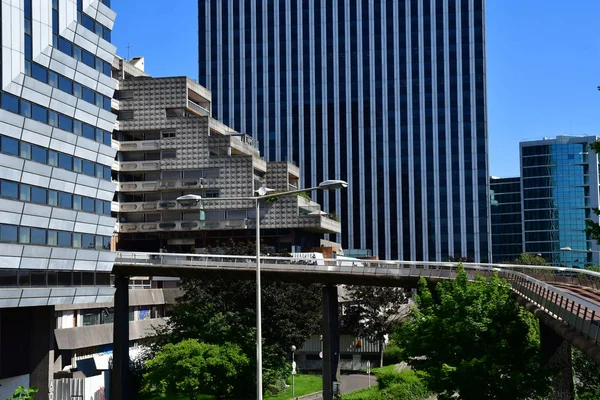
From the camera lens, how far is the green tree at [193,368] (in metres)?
63.6

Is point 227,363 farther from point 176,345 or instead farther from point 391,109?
point 391,109

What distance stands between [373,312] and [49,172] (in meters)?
44.5

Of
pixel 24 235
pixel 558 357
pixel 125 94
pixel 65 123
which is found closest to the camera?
pixel 558 357

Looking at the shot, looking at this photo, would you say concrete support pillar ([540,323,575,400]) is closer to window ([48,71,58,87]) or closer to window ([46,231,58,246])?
window ([46,231,58,246])

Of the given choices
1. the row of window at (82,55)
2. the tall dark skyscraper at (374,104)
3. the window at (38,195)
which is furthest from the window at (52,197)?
the tall dark skyscraper at (374,104)

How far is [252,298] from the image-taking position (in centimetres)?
7631

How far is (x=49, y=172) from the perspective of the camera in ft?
186

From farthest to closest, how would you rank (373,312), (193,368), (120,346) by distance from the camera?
(373,312), (120,346), (193,368)

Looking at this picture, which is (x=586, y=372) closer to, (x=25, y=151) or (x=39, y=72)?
(x=25, y=151)

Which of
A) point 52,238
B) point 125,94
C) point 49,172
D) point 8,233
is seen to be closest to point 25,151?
point 49,172

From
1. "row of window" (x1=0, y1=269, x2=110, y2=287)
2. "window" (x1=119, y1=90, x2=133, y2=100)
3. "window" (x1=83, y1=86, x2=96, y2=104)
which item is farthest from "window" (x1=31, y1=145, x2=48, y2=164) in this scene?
"window" (x1=119, y1=90, x2=133, y2=100)

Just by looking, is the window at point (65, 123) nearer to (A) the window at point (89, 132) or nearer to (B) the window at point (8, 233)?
(A) the window at point (89, 132)

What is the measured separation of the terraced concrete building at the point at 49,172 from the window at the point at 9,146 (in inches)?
2.5

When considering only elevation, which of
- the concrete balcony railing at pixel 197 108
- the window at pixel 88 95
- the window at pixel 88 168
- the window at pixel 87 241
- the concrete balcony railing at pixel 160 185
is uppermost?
the concrete balcony railing at pixel 197 108
